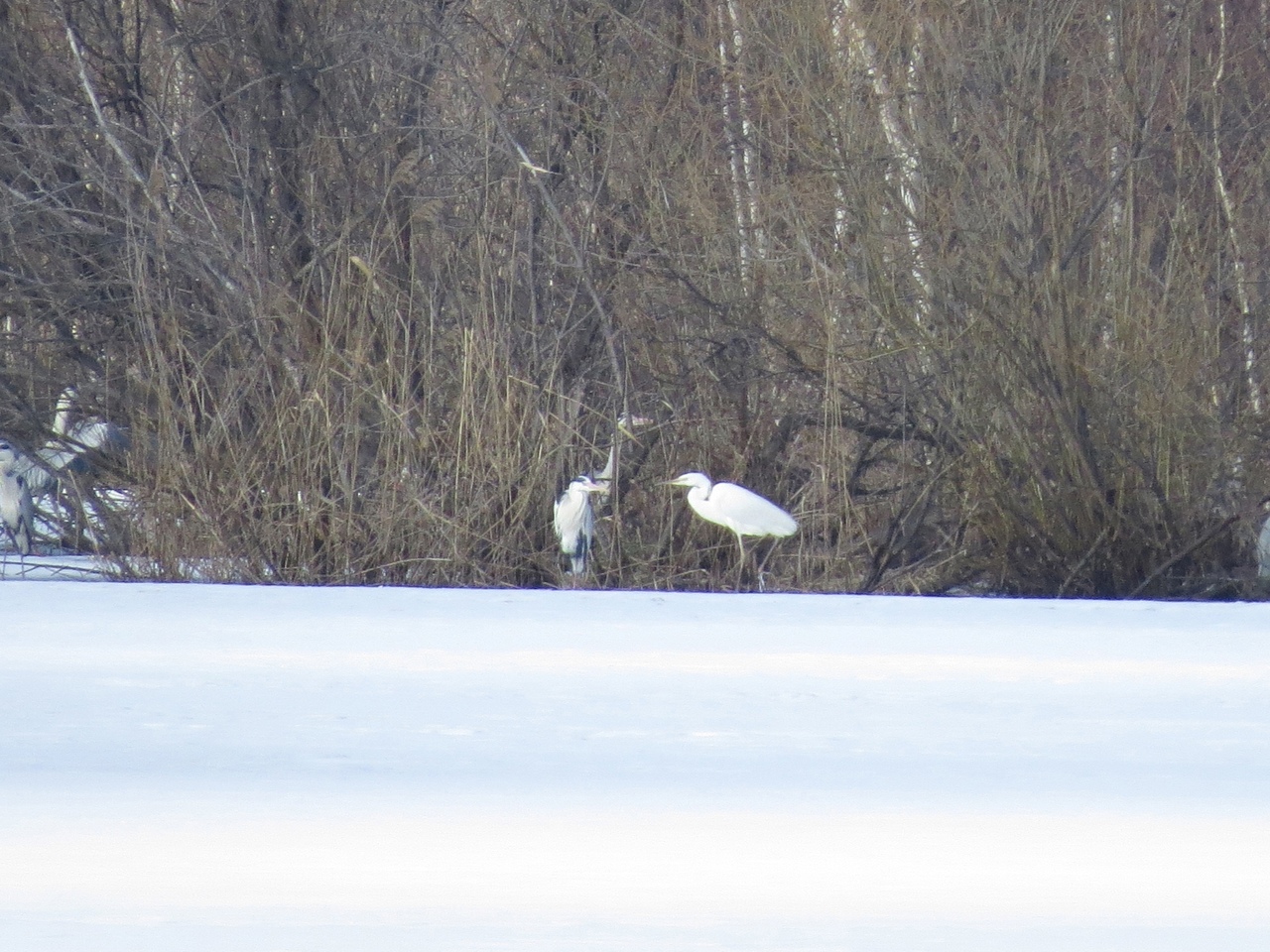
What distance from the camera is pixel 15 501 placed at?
811cm

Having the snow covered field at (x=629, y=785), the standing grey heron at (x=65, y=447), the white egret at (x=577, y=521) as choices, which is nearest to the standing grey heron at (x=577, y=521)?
the white egret at (x=577, y=521)

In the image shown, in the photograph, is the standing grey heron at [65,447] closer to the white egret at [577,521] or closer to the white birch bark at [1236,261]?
the white egret at [577,521]

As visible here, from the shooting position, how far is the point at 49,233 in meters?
8.84

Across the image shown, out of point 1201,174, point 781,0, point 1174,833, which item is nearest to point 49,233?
point 781,0

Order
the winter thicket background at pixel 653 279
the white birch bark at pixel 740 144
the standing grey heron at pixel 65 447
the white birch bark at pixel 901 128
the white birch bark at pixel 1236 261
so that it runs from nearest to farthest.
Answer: the winter thicket background at pixel 653 279 < the white birch bark at pixel 1236 261 < the white birch bark at pixel 901 128 < the standing grey heron at pixel 65 447 < the white birch bark at pixel 740 144

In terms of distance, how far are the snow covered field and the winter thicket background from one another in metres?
2.03

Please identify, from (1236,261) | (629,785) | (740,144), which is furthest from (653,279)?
(629,785)

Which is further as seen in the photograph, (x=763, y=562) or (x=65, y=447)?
(x=65, y=447)

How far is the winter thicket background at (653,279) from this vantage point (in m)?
7.47

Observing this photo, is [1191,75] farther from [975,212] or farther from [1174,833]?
[1174,833]

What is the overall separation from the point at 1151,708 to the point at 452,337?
4.36 meters

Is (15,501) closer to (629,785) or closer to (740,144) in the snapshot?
(740,144)

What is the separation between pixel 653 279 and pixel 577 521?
6.10ft

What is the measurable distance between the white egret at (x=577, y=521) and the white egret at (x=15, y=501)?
2205 mm
